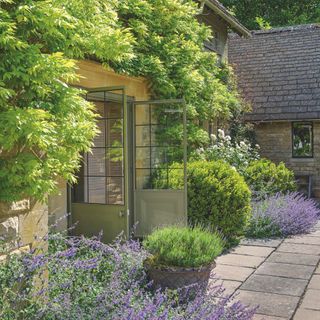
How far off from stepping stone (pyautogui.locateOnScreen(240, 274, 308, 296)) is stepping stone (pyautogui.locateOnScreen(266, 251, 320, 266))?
32.7 inches

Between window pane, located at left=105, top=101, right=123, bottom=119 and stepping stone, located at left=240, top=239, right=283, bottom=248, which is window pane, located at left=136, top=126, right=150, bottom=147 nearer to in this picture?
window pane, located at left=105, top=101, right=123, bottom=119

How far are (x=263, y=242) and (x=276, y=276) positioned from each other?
195cm

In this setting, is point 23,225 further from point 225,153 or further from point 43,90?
point 225,153

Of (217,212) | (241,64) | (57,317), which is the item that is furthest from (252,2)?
(57,317)

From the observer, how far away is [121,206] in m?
6.14

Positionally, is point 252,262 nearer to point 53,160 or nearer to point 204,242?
point 204,242

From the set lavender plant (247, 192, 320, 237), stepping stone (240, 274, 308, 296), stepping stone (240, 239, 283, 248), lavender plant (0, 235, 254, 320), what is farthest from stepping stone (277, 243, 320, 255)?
lavender plant (0, 235, 254, 320)

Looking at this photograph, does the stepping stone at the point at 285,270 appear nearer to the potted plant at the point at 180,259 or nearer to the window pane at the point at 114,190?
the potted plant at the point at 180,259

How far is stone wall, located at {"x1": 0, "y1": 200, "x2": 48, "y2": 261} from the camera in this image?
3441 mm

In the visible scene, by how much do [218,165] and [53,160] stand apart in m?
4.32

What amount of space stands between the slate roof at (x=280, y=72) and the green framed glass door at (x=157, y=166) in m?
6.61

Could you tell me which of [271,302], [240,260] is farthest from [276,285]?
[240,260]

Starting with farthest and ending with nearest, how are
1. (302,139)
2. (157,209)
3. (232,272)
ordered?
(302,139), (157,209), (232,272)

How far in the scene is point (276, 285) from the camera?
525 cm
